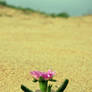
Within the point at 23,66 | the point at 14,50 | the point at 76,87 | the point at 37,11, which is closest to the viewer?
the point at 76,87

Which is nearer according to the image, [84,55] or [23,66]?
[23,66]

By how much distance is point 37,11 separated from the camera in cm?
1196

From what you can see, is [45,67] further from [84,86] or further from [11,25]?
[11,25]

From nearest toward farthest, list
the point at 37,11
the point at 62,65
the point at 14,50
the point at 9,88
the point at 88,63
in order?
the point at 9,88, the point at 62,65, the point at 88,63, the point at 14,50, the point at 37,11

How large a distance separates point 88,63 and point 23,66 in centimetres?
104

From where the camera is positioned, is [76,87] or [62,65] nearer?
[76,87]

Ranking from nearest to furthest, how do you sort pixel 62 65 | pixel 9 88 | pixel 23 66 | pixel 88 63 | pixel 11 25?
pixel 9 88 < pixel 23 66 < pixel 62 65 < pixel 88 63 < pixel 11 25

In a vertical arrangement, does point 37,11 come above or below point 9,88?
above

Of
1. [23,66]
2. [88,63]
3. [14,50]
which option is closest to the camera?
[23,66]

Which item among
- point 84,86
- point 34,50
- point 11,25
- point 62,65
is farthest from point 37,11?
point 84,86

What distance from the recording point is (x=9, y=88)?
2.59 m

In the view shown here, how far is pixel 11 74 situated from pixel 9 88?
1.29 ft

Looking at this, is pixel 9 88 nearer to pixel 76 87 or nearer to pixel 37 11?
pixel 76 87

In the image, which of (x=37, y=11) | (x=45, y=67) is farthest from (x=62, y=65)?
(x=37, y=11)
